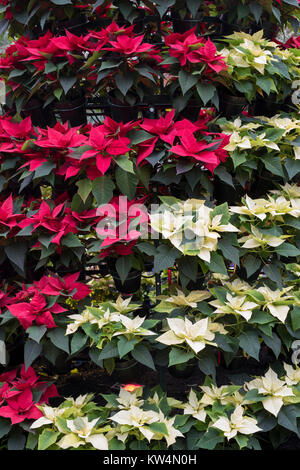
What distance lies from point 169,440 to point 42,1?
1624 millimetres

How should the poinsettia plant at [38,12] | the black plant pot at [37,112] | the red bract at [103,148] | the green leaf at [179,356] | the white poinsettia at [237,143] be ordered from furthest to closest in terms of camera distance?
the black plant pot at [37,112] → the poinsettia plant at [38,12] → the white poinsettia at [237,143] → the red bract at [103,148] → the green leaf at [179,356]

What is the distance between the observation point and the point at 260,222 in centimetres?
161

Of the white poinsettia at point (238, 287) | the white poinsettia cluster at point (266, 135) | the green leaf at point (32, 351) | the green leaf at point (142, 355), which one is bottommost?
the green leaf at point (32, 351)

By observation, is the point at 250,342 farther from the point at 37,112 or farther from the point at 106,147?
the point at 37,112

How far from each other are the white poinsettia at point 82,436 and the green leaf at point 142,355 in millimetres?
238

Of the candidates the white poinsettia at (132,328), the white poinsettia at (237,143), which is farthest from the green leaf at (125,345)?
the white poinsettia at (237,143)

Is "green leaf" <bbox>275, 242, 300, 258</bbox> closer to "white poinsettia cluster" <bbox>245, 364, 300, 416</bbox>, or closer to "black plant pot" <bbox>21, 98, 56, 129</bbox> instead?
"white poinsettia cluster" <bbox>245, 364, 300, 416</bbox>

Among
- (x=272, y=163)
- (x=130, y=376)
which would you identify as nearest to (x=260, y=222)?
(x=272, y=163)

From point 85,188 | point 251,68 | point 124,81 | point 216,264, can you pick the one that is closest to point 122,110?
point 124,81

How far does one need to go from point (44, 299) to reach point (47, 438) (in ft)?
1.45

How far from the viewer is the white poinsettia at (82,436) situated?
1.39 meters

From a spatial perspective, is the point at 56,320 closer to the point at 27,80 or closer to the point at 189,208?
the point at 189,208

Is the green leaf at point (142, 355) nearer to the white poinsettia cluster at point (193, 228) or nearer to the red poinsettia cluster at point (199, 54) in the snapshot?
the white poinsettia cluster at point (193, 228)

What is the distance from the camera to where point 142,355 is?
1.46m
